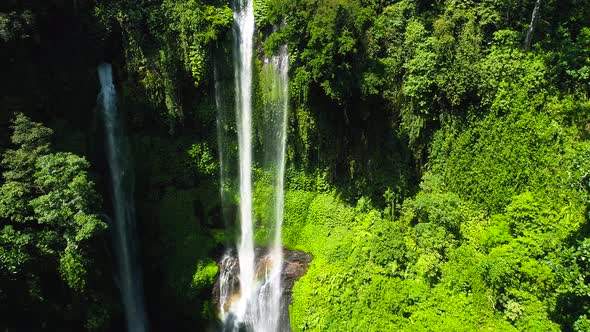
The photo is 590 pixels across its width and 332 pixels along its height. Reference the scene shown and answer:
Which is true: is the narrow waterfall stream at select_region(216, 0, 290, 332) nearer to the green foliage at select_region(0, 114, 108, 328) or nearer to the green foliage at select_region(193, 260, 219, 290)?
the green foliage at select_region(193, 260, 219, 290)

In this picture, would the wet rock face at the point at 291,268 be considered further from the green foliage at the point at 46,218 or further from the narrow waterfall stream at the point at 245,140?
the green foliage at the point at 46,218

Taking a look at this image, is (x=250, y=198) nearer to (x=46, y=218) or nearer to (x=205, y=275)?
(x=205, y=275)

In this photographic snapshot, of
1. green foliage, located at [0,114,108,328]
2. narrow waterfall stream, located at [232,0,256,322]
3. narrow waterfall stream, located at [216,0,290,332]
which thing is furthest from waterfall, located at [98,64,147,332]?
narrow waterfall stream, located at [232,0,256,322]

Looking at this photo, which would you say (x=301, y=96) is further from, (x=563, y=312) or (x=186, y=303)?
(x=563, y=312)

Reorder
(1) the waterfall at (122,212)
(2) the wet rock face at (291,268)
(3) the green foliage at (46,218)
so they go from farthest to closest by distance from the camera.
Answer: (1) the waterfall at (122,212), (2) the wet rock face at (291,268), (3) the green foliage at (46,218)

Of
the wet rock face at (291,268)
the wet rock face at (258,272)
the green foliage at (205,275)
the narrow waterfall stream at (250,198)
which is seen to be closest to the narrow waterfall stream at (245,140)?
the narrow waterfall stream at (250,198)

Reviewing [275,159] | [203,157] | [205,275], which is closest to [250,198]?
[275,159]
